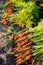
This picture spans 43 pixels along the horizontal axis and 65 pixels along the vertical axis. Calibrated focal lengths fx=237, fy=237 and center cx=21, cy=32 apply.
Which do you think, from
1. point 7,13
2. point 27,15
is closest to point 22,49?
point 27,15

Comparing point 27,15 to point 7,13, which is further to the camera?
point 7,13

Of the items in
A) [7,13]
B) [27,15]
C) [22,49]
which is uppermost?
[7,13]

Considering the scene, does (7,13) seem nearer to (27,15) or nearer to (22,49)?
(27,15)

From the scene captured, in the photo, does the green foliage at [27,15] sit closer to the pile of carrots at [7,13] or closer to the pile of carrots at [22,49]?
the pile of carrots at [7,13]

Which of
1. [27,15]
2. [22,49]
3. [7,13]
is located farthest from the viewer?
[7,13]

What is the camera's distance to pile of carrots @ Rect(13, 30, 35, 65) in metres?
4.48

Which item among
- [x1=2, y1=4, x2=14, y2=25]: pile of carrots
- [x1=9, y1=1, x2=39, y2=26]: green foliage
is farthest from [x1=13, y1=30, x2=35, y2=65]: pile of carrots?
[x1=2, y1=4, x2=14, y2=25]: pile of carrots

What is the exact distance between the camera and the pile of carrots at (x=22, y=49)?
448cm

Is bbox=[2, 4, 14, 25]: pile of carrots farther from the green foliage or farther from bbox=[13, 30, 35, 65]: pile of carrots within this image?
bbox=[13, 30, 35, 65]: pile of carrots

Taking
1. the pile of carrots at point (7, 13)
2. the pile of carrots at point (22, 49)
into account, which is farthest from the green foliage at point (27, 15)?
the pile of carrots at point (22, 49)

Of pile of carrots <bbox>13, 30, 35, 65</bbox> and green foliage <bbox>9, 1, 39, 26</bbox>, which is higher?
green foliage <bbox>9, 1, 39, 26</bbox>

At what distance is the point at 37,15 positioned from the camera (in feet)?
19.4

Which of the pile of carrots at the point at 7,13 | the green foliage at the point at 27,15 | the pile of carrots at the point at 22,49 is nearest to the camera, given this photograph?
the pile of carrots at the point at 22,49

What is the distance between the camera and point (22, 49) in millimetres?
4727
